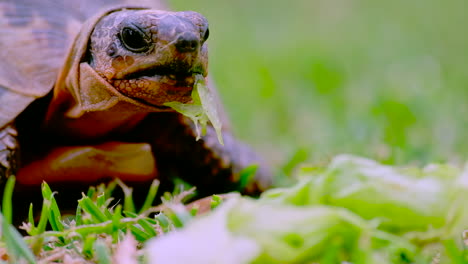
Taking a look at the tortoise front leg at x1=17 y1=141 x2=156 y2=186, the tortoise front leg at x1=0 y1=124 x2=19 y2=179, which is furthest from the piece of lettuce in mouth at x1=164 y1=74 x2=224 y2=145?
the tortoise front leg at x1=0 y1=124 x2=19 y2=179

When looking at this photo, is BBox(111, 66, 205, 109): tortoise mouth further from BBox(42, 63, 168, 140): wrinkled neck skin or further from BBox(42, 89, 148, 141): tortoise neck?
BBox(42, 89, 148, 141): tortoise neck

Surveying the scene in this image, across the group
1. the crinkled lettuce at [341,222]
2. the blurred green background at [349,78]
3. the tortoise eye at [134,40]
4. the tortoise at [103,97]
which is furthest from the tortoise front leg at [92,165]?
the crinkled lettuce at [341,222]

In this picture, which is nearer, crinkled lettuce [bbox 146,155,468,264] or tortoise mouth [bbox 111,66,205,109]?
crinkled lettuce [bbox 146,155,468,264]

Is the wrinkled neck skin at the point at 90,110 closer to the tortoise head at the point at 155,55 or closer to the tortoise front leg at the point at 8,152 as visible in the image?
the tortoise head at the point at 155,55

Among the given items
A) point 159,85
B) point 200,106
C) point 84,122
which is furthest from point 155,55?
point 84,122

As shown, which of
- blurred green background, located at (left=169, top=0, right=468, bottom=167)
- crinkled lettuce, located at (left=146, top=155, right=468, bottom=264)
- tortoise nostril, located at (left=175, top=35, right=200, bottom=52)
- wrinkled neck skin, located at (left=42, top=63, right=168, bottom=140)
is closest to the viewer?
crinkled lettuce, located at (left=146, top=155, right=468, bottom=264)

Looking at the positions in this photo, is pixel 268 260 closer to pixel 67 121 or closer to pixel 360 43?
pixel 67 121
